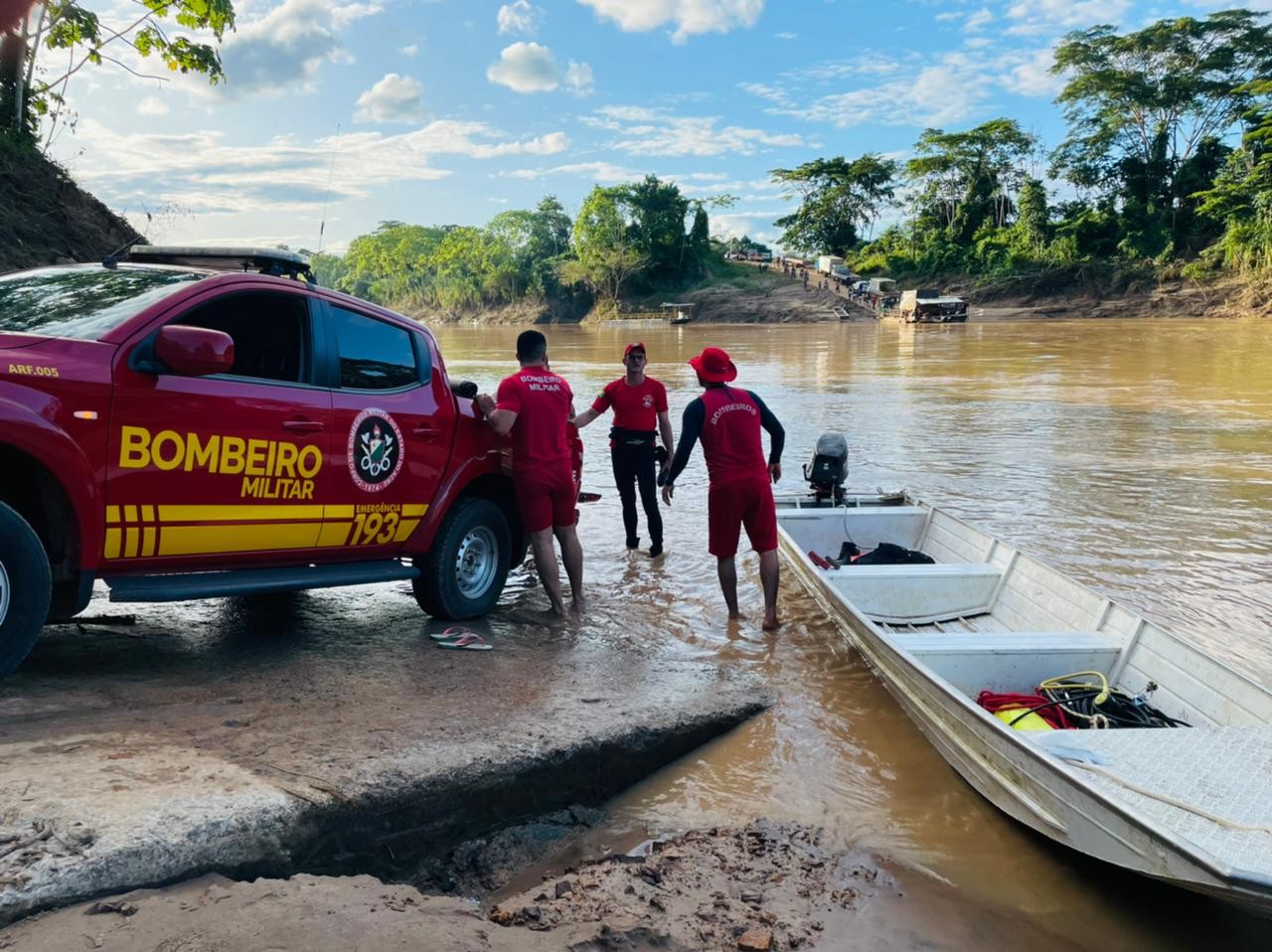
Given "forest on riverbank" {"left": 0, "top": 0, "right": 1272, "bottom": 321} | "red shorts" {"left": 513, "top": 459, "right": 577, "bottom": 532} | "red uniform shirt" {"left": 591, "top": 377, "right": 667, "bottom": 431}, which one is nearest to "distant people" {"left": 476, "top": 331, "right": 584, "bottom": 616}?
"red shorts" {"left": 513, "top": 459, "right": 577, "bottom": 532}

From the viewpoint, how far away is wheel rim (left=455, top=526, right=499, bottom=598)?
19.0 ft

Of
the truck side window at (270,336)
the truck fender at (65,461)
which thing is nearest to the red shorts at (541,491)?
the truck side window at (270,336)

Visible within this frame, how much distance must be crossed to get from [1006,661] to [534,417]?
3125 mm

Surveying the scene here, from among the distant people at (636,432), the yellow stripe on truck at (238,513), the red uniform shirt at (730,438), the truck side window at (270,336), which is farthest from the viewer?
the distant people at (636,432)

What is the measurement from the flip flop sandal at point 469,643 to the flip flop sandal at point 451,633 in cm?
4

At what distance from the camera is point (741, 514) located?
6457 mm

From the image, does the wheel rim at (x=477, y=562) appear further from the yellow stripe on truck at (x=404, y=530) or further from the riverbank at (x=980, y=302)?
the riverbank at (x=980, y=302)

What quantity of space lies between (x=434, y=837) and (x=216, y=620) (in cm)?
279

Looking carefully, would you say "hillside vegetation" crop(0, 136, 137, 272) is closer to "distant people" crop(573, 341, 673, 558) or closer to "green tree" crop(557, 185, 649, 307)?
"distant people" crop(573, 341, 673, 558)

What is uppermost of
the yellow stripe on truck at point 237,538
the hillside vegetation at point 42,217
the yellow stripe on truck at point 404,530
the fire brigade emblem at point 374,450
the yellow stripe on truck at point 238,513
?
the hillside vegetation at point 42,217

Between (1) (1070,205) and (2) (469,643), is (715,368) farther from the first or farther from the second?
(1) (1070,205)

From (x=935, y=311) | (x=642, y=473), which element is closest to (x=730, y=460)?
(x=642, y=473)

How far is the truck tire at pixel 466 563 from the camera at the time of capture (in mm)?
5535

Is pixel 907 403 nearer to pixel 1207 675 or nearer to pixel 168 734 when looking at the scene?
pixel 1207 675
